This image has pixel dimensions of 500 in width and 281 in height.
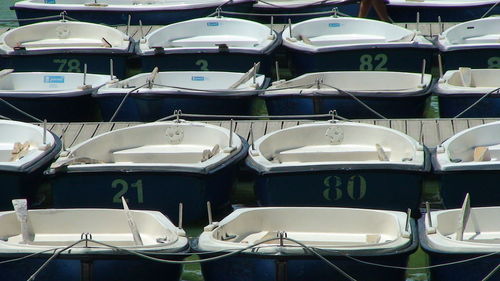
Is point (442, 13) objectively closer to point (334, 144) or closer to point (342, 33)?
point (342, 33)

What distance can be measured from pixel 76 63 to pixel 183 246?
5854mm

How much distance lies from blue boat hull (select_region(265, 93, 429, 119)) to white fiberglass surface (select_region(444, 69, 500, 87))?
1.66 feet

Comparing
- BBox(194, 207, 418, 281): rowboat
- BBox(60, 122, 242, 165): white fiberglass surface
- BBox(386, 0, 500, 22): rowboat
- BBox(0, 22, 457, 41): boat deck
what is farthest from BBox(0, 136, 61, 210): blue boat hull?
BBox(386, 0, 500, 22): rowboat

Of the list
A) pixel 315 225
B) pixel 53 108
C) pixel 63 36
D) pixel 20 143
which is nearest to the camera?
pixel 315 225

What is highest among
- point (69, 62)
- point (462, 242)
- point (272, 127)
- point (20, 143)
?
point (462, 242)

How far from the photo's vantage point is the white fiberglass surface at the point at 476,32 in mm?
14078

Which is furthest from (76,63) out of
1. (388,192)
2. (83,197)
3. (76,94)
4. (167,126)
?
(388,192)

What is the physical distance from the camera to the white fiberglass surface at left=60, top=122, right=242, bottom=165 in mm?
10430

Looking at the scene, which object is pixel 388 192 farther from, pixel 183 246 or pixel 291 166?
pixel 183 246

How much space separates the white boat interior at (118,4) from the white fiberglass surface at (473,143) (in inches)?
244

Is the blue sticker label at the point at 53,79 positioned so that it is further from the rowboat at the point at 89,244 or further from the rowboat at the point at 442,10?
the rowboat at the point at 442,10

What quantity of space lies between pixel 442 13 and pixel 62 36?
16.4 feet

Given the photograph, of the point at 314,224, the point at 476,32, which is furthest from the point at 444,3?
the point at 314,224

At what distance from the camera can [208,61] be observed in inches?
527
